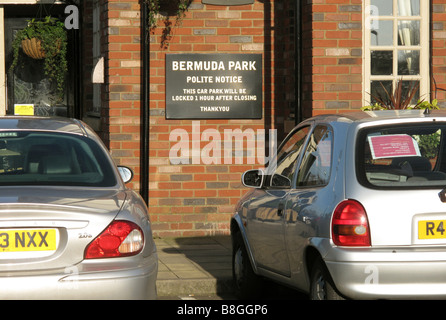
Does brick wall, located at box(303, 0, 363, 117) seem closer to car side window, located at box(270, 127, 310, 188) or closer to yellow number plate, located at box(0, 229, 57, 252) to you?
car side window, located at box(270, 127, 310, 188)

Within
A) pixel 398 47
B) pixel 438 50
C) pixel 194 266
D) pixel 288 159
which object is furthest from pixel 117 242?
pixel 438 50

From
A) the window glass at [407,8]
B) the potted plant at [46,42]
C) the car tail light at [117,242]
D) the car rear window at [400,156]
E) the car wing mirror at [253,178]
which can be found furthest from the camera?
the potted plant at [46,42]

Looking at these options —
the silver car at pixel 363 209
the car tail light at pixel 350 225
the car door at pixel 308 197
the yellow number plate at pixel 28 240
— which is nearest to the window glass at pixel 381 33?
the silver car at pixel 363 209

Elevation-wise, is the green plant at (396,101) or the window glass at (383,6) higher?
the window glass at (383,6)

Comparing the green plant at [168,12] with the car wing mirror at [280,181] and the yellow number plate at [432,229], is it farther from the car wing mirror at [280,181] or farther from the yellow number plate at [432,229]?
the yellow number plate at [432,229]

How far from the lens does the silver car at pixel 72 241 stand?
496cm

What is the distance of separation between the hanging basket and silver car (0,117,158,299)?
844 cm

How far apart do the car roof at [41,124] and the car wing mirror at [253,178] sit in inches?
58.6

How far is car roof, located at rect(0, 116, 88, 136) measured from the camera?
630 cm

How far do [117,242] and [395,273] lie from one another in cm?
164

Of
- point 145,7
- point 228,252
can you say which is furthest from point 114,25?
point 228,252

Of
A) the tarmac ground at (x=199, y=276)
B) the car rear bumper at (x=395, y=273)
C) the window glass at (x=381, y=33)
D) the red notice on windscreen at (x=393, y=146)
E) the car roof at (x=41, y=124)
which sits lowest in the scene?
the tarmac ground at (x=199, y=276)

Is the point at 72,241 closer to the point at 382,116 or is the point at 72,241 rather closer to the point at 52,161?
the point at 52,161

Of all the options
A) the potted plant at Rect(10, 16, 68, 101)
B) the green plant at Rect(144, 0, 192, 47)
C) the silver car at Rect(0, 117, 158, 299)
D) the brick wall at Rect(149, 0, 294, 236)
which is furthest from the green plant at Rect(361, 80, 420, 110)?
the silver car at Rect(0, 117, 158, 299)
